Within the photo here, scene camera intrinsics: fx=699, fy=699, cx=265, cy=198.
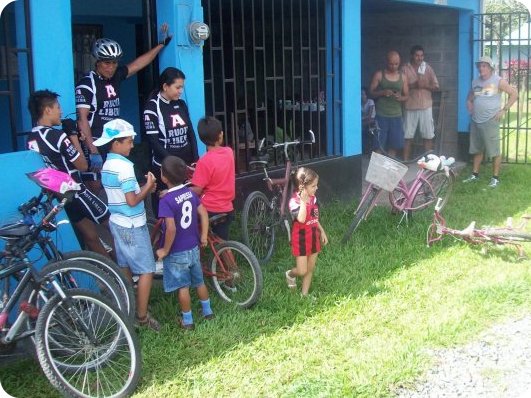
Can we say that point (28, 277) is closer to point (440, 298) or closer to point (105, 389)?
point (105, 389)

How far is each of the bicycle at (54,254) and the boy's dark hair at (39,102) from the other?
0.53 metres

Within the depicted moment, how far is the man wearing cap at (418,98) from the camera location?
10.9 metres

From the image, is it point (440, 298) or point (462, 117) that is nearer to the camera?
point (440, 298)

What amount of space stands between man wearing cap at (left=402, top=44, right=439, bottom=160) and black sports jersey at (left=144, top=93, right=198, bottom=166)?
585 cm

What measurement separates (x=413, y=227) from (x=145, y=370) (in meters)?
4.01

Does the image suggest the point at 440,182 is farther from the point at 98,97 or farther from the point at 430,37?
the point at 430,37

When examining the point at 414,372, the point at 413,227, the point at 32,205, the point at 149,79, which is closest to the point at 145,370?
the point at 32,205

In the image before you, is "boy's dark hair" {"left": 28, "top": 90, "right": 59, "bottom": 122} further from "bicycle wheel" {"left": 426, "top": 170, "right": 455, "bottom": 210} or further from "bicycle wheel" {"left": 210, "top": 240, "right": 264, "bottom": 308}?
"bicycle wheel" {"left": 426, "top": 170, "right": 455, "bottom": 210}

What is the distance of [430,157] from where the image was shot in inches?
300

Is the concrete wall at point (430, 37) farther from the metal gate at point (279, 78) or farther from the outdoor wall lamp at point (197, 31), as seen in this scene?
the outdoor wall lamp at point (197, 31)

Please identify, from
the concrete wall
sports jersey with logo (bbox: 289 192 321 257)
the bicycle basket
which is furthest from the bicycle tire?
the concrete wall

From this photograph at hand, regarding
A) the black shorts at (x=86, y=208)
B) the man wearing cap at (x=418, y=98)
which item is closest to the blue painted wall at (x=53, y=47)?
the black shorts at (x=86, y=208)

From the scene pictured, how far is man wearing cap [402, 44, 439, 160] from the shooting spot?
1094 cm

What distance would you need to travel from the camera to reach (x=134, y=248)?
4812 millimetres
